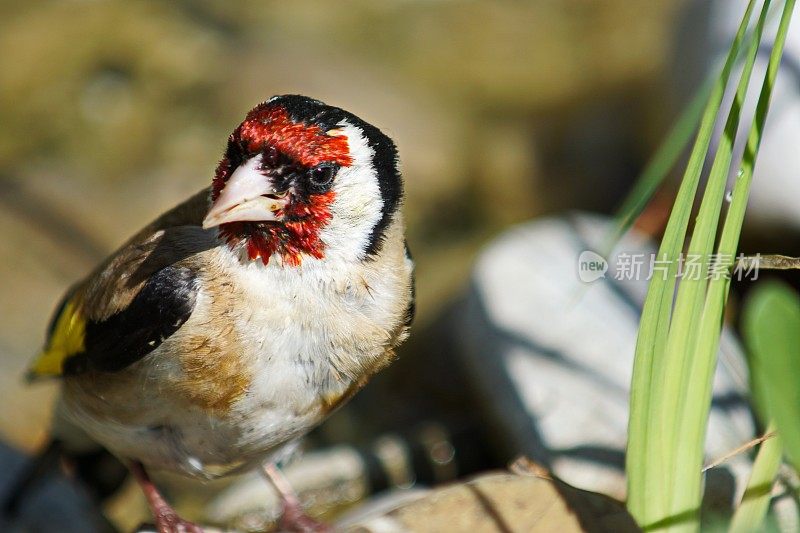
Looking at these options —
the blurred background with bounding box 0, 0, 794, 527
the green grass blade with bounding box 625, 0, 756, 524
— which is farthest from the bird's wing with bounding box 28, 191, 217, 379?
the blurred background with bounding box 0, 0, 794, 527

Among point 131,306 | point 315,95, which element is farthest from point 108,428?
point 315,95

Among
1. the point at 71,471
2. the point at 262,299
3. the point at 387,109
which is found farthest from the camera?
the point at 387,109

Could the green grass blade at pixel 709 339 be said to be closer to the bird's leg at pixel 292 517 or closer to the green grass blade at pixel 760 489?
the green grass blade at pixel 760 489

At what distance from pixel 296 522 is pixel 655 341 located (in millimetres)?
1583

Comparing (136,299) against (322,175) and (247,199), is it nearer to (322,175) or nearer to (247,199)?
(247,199)

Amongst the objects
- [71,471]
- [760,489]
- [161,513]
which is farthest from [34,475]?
[760,489]

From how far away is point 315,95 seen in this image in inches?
223

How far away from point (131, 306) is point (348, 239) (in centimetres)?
60

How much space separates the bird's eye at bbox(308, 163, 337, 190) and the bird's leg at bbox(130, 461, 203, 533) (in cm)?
120

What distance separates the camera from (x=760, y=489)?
2232 mm

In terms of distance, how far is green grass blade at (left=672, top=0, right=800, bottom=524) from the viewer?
7.00 feet

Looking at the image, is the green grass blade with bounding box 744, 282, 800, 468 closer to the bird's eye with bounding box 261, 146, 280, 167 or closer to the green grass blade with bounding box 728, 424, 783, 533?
the green grass blade with bounding box 728, 424, 783, 533

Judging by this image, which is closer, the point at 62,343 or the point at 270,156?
the point at 270,156

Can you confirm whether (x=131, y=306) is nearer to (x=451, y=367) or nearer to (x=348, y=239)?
(x=348, y=239)
